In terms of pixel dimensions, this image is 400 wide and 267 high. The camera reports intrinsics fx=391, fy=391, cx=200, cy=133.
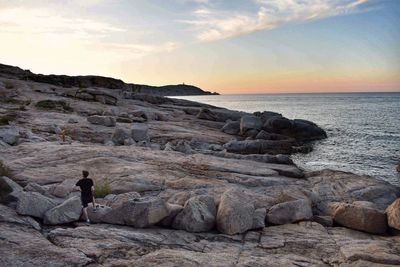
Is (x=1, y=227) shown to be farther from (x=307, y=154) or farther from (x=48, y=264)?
(x=307, y=154)

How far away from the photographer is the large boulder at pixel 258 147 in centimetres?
4088

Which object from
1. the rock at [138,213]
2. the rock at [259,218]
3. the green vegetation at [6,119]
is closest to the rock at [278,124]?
the green vegetation at [6,119]

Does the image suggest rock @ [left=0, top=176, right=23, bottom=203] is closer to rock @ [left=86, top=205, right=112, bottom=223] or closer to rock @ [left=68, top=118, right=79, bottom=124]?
rock @ [left=86, top=205, right=112, bottom=223]

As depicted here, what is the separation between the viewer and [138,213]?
12.8m

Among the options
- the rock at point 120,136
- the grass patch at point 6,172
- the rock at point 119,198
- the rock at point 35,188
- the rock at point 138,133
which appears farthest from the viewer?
the rock at point 138,133

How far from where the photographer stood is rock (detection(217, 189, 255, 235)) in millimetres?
13148

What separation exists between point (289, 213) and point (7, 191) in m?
10.3

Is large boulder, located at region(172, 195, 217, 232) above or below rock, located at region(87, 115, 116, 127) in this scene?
below

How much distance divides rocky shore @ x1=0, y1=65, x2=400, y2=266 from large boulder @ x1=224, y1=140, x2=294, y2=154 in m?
12.5

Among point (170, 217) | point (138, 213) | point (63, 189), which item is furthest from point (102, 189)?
point (170, 217)

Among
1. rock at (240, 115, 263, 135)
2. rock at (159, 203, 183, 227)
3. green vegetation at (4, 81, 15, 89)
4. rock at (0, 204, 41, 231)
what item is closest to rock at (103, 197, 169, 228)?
rock at (159, 203, 183, 227)

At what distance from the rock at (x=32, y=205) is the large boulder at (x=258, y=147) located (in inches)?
1106

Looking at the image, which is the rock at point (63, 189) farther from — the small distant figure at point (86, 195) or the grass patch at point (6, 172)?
the grass patch at point (6, 172)

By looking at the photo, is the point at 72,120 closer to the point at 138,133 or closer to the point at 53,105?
the point at 138,133
